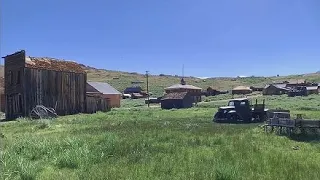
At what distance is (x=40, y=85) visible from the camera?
45094 millimetres

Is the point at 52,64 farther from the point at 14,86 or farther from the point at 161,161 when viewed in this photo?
the point at 161,161

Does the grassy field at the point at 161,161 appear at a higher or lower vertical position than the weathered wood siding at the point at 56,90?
lower

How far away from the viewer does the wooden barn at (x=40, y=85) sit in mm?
43594

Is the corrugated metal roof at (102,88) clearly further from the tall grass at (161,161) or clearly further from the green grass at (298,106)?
the tall grass at (161,161)

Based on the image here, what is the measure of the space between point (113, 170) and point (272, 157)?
5.34 m

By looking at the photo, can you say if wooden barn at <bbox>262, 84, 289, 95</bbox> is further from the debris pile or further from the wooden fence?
the wooden fence

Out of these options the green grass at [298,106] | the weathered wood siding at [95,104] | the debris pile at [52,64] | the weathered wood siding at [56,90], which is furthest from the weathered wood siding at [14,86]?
the green grass at [298,106]

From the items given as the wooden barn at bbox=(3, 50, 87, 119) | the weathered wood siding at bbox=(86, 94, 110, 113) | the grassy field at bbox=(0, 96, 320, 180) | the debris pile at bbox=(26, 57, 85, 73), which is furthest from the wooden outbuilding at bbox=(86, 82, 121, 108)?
the grassy field at bbox=(0, 96, 320, 180)

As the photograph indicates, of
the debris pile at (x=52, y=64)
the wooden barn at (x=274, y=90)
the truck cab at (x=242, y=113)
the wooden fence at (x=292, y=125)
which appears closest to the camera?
the wooden fence at (x=292, y=125)

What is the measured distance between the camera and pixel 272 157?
1309cm

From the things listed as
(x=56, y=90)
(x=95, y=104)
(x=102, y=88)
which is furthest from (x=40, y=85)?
(x=102, y=88)

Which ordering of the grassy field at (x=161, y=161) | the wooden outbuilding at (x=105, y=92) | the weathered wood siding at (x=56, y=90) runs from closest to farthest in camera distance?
the grassy field at (x=161, y=161)
the weathered wood siding at (x=56, y=90)
the wooden outbuilding at (x=105, y=92)

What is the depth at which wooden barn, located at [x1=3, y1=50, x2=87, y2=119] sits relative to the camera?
43.6m

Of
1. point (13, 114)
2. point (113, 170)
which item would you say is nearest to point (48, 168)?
point (113, 170)
